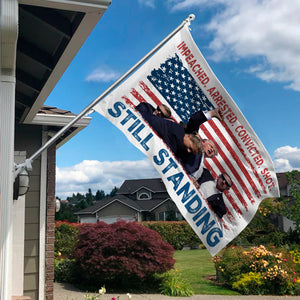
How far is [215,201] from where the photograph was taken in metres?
4.92

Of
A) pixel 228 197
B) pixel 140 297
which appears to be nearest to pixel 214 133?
pixel 228 197

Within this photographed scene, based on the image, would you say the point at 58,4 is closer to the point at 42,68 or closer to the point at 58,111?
the point at 42,68

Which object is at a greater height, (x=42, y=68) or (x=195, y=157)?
(x=42, y=68)

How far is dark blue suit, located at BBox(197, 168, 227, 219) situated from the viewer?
490 cm

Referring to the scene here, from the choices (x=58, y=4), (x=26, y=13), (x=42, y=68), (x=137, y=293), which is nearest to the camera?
(x=58, y=4)

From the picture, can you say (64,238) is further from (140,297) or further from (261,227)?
(261,227)

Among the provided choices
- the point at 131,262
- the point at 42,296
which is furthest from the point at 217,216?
the point at 131,262

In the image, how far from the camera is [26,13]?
12.7 feet

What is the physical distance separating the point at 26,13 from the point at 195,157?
2.39m

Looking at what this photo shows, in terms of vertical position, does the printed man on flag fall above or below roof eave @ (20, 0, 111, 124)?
below

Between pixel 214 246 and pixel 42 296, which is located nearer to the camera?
pixel 214 246

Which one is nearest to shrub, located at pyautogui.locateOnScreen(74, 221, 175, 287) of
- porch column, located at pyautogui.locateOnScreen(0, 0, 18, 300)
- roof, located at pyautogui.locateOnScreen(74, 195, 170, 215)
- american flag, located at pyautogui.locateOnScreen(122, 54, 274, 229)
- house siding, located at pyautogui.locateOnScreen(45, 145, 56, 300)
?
house siding, located at pyautogui.locateOnScreen(45, 145, 56, 300)

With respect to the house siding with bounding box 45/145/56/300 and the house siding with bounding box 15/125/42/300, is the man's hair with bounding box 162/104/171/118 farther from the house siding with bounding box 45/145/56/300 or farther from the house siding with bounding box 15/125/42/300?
the house siding with bounding box 45/145/56/300

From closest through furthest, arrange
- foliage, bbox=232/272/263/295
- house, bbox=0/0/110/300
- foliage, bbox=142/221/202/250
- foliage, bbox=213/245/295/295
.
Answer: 1. house, bbox=0/0/110/300
2. foliage, bbox=232/272/263/295
3. foliage, bbox=213/245/295/295
4. foliage, bbox=142/221/202/250
